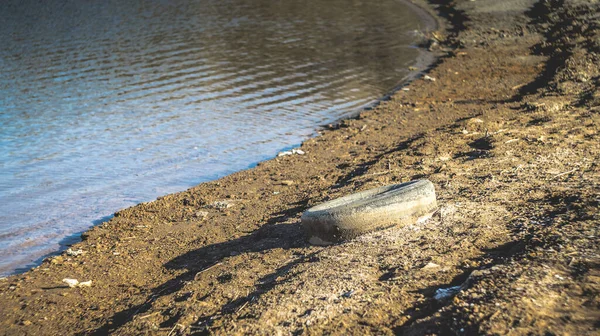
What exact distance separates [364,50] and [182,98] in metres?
8.29

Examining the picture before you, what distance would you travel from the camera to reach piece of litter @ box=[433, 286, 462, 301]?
407 centimetres

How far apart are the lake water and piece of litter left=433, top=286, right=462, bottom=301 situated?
4.98 m

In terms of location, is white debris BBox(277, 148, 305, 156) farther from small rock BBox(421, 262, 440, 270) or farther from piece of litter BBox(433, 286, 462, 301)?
piece of litter BBox(433, 286, 462, 301)

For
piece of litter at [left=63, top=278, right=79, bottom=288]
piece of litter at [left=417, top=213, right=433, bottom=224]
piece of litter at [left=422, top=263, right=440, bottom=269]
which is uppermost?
piece of litter at [left=422, top=263, right=440, bottom=269]

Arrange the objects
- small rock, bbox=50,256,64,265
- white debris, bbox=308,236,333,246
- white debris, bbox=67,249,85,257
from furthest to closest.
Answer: white debris, bbox=67,249,85,257
small rock, bbox=50,256,64,265
white debris, bbox=308,236,333,246

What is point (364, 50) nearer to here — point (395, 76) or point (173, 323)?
point (395, 76)

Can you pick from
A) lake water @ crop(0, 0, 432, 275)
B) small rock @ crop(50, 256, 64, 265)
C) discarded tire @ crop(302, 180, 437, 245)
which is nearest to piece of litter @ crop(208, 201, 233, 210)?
lake water @ crop(0, 0, 432, 275)

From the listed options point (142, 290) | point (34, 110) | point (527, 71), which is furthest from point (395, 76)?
point (142, 290)

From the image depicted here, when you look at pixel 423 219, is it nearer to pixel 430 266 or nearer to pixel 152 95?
pixel 430 266

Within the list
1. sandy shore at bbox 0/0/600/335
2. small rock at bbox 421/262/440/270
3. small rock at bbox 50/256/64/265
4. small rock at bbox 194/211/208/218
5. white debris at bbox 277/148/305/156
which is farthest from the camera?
white debris at bbox 277/148/305/156

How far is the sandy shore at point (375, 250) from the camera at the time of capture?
13.0 feet

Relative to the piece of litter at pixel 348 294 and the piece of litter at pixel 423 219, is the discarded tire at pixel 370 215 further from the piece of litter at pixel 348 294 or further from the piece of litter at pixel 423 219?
the piece of litter at pixel 348 294

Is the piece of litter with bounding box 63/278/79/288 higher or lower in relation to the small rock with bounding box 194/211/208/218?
higher

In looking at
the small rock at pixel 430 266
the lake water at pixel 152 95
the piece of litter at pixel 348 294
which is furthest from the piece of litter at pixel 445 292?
the lake water at pixel 152 95
